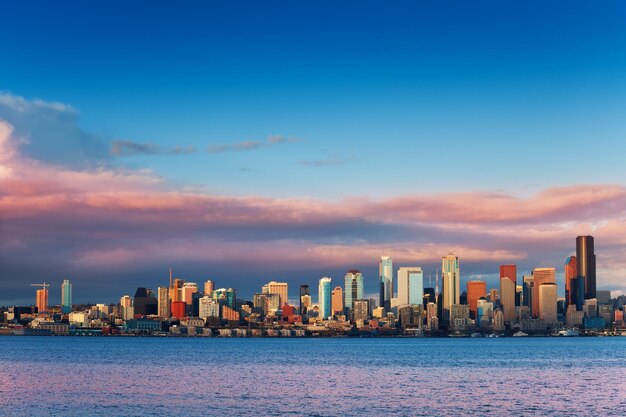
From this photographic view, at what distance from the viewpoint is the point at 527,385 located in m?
113

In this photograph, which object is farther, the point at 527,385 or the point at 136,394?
the point at 527,385

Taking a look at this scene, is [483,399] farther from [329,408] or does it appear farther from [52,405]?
[52,405]

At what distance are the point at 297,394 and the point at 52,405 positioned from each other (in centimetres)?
2683

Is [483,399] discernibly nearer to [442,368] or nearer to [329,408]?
[329,408]

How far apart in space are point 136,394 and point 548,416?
4549 cm

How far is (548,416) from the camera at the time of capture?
260ft

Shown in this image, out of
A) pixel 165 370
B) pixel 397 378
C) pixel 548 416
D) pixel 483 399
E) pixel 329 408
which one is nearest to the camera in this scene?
pixel 548 416

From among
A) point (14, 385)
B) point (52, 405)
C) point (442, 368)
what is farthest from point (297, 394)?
point (442, 368)

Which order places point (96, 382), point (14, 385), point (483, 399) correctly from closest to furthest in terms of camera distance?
point (483, 399) → point (14, 385) → point (96, 382)

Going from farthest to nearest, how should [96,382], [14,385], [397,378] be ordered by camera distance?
[397,378] < [96,382] < [14,385]

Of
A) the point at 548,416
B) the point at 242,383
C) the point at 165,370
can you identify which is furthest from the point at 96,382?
the point at 548,416

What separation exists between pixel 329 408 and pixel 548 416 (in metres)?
20.4

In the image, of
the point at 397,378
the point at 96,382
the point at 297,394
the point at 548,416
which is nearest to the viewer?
the point at 548,416

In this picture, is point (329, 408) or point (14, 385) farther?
point (14, 385)
